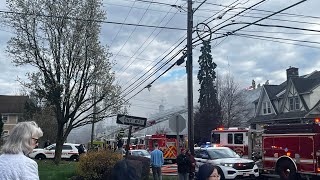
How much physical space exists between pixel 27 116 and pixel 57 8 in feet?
113

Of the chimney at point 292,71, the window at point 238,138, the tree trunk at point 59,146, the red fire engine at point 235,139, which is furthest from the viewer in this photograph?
the chimney at point 292,71

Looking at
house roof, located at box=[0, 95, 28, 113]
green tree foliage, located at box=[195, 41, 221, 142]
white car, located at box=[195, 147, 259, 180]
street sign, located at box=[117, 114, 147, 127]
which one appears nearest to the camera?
street sign, located at box=[117, 114, 147, 127]

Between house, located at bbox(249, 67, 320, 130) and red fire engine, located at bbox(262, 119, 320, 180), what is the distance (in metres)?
15.4

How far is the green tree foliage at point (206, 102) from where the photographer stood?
53.9m

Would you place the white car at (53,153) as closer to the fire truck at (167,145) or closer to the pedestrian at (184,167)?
the fire truck at (167,145)

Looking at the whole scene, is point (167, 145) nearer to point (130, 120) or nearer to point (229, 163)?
point (229, 163)

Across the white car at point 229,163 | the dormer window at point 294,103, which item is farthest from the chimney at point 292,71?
the white car at point 229,163

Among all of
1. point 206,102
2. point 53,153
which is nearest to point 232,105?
point 206,102

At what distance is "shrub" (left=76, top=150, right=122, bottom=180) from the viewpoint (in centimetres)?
1520

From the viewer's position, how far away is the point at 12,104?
252ft

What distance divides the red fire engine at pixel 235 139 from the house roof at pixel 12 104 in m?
53.5

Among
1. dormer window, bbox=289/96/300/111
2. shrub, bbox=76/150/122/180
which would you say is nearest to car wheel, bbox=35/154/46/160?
shrub, bbox=76/150/122/180

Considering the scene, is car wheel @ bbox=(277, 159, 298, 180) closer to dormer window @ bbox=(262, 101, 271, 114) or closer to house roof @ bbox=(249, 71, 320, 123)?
house roof @ bbox=(249, 71, 320, 123)

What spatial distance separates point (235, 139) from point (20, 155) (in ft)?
81.7
